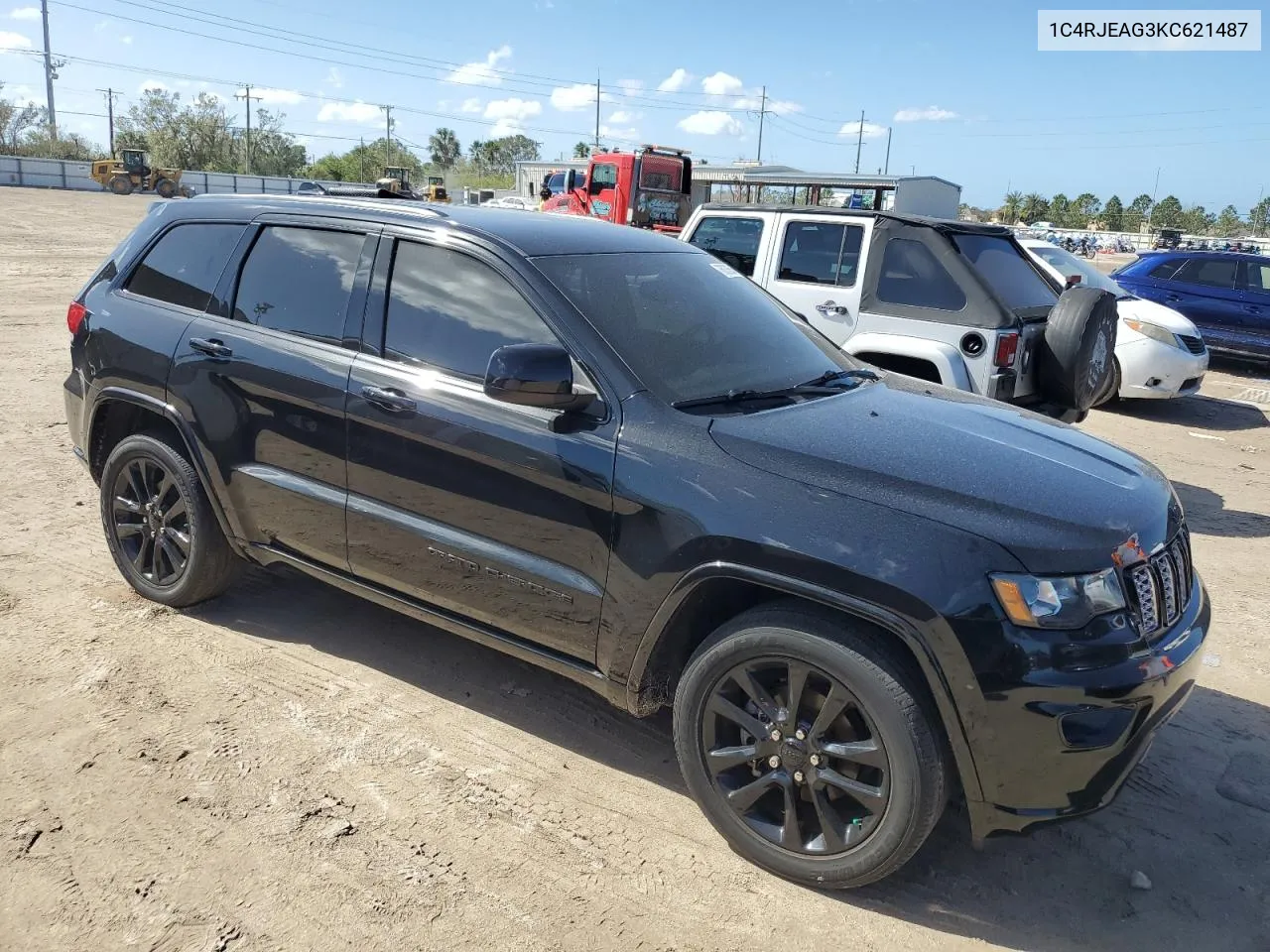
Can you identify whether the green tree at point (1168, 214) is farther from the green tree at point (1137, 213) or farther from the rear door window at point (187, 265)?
the rear door window at point (187, 265)

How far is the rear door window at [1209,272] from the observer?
13031 millimetres

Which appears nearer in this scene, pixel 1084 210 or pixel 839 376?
pixel 839 376

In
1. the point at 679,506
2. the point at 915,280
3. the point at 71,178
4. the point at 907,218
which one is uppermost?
the point at 71,178

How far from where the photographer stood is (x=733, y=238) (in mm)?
7602

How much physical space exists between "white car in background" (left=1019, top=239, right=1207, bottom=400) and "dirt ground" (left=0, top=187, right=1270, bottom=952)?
6.18 metres

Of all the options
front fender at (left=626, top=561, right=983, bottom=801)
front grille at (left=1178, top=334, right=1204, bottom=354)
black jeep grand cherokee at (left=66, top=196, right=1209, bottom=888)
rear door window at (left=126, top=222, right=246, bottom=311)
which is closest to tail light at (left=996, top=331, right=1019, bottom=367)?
black jeep grand cherokee at (left=66, top=196, right=1209, bottom=888)

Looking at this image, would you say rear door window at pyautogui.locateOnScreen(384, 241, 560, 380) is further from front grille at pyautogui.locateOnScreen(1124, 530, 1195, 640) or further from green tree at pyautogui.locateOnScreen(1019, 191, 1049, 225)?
green tree at pyautogui.locateOnScreen(1019, 191, 1049, 225)

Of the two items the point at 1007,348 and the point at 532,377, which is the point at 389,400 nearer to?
the point at 532,377

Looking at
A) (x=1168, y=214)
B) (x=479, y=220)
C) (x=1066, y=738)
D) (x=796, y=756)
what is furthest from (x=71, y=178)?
(x=1168, y=214)

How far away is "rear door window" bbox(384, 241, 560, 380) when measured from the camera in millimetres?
3281

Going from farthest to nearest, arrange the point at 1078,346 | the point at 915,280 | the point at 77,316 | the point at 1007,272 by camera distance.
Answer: the point at 1007,272, the point at 915,280, the point at 1078,346, the point at 77,316

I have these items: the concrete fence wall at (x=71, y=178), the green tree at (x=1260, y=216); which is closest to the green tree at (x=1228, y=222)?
the green tree at (x=1260, y=216)

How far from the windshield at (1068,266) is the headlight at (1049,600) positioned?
8266 millimetres

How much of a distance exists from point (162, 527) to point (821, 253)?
15.9 feet
